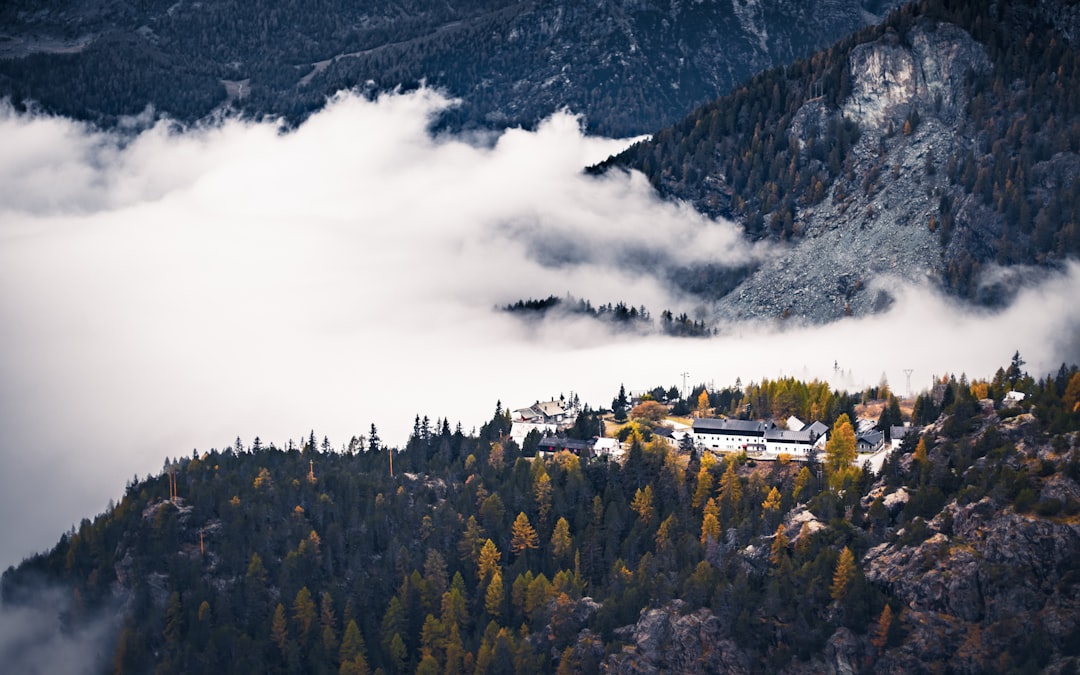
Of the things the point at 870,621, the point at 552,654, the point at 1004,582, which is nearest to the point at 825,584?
the point at 870,621

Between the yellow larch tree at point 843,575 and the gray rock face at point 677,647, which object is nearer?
the yellow larch tree at point 843,575

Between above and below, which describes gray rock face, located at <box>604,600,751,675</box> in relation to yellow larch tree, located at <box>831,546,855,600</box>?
below

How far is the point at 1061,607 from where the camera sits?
586ft

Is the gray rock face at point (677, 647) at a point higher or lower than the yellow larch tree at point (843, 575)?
lower

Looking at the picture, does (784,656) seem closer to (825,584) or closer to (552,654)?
(825,584)

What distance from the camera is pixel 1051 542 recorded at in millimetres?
182125

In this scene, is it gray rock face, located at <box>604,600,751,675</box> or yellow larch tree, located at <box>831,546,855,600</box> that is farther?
gray rock face, located at <box>604,600,751,675</box>

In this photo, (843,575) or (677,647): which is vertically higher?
(843,575)

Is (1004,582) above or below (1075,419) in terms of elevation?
below

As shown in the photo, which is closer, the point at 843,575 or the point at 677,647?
the point at 843,575

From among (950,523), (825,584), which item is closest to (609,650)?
(825,584)

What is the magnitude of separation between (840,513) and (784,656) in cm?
1648

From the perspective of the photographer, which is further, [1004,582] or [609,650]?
[609,650]

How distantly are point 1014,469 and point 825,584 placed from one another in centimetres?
2167
